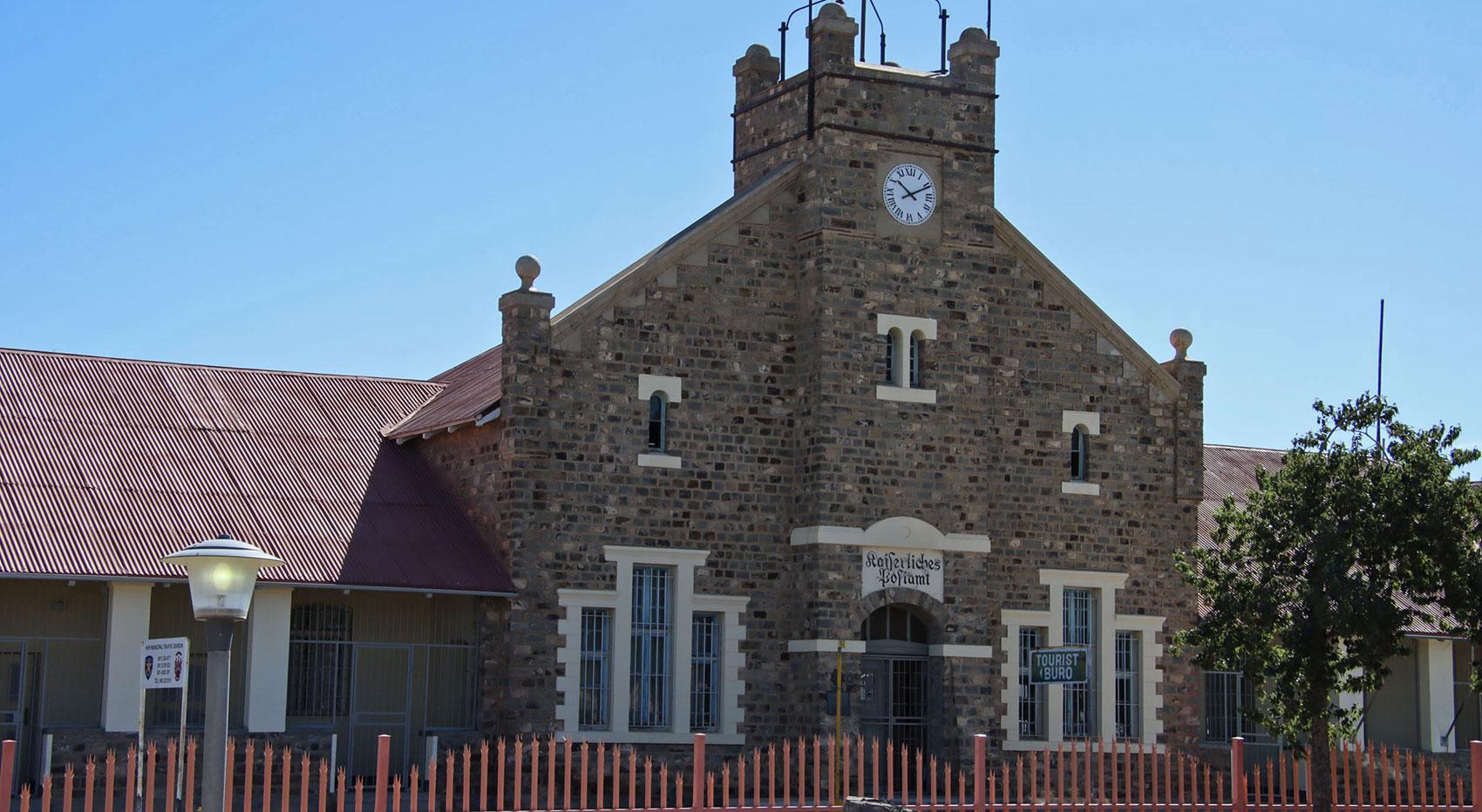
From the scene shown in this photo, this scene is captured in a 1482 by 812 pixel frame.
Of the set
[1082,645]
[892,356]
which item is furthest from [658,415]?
[1082,645]

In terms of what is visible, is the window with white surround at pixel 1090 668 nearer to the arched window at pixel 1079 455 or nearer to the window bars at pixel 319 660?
the arched window at pixel 1079 455

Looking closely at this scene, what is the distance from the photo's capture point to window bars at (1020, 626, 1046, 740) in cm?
3022

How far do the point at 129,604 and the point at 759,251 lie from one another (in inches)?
399

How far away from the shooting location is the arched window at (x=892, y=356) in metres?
29.1

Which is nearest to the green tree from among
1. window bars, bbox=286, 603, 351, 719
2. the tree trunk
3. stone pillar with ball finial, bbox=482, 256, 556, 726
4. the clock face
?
the tree trunk

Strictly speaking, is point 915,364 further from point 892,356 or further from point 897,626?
point 897,626

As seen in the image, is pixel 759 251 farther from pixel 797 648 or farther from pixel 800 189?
pixel 797 648

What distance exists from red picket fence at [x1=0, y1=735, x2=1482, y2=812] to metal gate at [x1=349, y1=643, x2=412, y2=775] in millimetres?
394

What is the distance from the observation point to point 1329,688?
999 inches

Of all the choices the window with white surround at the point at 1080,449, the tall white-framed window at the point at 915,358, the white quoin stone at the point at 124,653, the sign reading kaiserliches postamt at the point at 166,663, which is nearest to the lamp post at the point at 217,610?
the sign reading kaiserliches postamt at the point at 166,663

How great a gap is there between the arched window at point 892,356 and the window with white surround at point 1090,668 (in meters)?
3.93

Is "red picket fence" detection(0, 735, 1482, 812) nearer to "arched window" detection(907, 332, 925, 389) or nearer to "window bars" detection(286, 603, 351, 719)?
"window bars" detection(286, 603, 351, 719)

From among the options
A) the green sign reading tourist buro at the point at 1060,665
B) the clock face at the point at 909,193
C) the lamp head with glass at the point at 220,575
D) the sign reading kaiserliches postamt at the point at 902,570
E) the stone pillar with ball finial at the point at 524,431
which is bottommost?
the green sign reading tourist buro at the point at 1060,665

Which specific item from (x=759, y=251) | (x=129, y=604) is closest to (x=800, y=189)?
(x=759, y=251)
